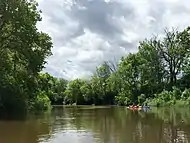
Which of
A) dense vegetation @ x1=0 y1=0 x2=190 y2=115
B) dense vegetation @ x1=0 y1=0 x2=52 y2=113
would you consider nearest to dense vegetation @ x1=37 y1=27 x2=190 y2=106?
dense vegetation @ x1=0 y1=0 x2=190 y2=115

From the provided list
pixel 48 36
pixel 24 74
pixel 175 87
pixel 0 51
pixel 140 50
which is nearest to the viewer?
pixel 0 51

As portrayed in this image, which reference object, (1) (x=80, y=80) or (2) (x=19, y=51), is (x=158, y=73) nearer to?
(2) (x=19, y=51)

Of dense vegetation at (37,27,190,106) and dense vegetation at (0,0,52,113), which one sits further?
dense vegetation at (37,27,190,106)

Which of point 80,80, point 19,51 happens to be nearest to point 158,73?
point 19,51

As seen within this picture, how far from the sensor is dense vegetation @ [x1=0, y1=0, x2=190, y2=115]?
36.5 metres

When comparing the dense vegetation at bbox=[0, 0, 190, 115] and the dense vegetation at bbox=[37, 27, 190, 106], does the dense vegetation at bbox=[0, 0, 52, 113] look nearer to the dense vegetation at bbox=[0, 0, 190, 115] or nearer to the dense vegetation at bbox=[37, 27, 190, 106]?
the dense vegetation at bbox=[0, 0, 190, 115]

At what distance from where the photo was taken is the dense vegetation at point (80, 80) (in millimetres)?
36500

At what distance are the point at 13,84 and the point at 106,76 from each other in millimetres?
84054

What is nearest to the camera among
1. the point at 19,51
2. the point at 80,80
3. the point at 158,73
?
the point at 19,51

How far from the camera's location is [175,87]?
73562 mm

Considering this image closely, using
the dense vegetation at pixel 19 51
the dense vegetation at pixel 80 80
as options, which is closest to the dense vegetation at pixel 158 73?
the dense vegetation at pixel 80 80

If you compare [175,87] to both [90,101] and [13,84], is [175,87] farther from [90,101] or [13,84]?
[90,101]

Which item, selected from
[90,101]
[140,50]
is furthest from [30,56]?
[90,101]

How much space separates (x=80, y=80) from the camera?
14688 centimetres
